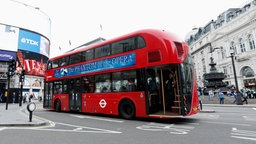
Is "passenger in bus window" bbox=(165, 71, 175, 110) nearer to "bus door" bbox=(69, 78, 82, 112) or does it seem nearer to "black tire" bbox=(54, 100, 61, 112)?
"bus door" bbox=(69, 78, 82, 112)

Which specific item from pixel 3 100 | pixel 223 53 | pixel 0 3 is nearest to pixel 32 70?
pixel 3 100

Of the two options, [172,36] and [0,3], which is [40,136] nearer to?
[172,36]

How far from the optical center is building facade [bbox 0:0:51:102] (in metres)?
43.8

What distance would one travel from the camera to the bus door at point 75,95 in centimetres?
1272

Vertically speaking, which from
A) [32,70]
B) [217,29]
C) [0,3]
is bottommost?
[32,70]

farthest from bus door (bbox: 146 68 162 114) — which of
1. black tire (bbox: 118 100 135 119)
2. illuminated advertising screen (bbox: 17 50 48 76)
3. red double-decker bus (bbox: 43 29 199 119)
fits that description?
illuminated advertising screen (bbox: 17 50 48 76)

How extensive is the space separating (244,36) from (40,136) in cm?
5283

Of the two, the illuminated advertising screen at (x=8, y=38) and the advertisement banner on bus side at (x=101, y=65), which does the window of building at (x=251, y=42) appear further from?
the illuminated advertising screen at (x=8, y=38)

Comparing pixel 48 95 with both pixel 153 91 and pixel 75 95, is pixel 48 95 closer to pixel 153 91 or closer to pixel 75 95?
pixel 75 95

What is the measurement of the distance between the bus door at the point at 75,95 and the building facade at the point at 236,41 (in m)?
31.7

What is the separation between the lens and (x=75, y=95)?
13.1m

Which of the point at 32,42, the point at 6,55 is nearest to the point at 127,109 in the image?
the point at 6,55

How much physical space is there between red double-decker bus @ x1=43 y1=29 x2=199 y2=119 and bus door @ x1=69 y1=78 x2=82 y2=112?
0.11m

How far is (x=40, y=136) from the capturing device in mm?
6348
